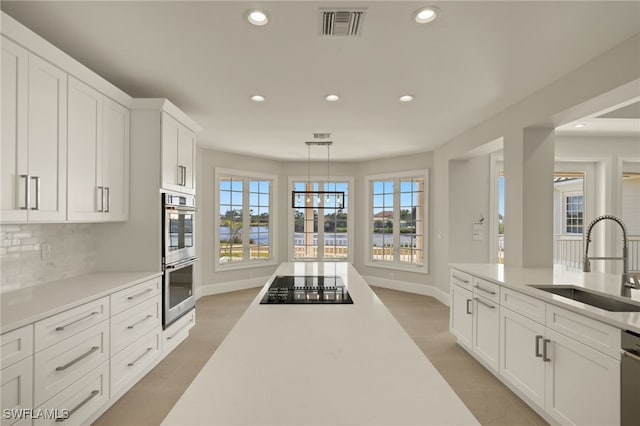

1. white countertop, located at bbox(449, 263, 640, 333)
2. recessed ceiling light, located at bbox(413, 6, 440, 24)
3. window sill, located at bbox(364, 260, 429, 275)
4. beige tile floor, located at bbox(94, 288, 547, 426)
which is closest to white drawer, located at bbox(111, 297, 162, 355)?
beige tile floor, located at bbox(94, 288, 547, 426)

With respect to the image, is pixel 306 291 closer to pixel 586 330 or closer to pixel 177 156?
pixel 586 330

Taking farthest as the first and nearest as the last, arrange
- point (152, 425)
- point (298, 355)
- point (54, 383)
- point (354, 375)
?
point (152, 425)
point (54, 383)
point (298, 355)
point (354, 375)

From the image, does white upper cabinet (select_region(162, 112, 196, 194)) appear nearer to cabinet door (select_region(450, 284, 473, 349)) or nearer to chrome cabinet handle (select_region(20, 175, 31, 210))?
chrome cabinet handle (select_region(20, 175, 31, 210))

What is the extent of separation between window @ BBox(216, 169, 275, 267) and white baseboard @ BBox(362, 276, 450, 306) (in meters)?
2.26

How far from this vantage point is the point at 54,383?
178cm

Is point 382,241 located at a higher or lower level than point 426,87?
lower

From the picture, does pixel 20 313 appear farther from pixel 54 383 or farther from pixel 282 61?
pixel 282 61

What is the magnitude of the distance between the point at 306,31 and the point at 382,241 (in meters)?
5.11

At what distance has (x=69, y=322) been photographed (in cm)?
188

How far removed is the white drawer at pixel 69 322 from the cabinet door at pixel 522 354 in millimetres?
2958

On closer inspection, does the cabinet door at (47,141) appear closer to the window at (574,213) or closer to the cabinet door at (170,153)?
the cabinet door at (170,153)

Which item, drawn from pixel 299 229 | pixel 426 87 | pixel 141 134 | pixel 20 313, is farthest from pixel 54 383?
pixel 299 229

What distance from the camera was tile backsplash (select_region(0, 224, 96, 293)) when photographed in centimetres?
211

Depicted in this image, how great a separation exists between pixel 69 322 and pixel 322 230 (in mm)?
5286
